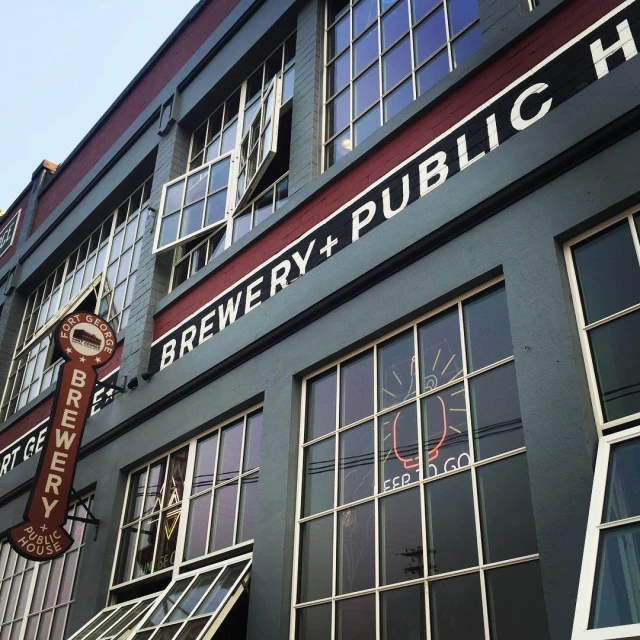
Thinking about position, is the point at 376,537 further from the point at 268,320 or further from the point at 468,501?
the point at 268,320

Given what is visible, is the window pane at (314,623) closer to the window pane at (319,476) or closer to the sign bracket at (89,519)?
the window pane at (319,476)

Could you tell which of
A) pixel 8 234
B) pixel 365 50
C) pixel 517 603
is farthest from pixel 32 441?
pixel 517 603

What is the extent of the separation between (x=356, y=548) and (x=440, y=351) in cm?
159

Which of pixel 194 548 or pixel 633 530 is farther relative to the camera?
pixel 194 548

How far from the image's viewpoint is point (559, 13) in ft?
19.8

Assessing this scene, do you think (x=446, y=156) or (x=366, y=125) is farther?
(x=366, y=125)

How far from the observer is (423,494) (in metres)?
5.39

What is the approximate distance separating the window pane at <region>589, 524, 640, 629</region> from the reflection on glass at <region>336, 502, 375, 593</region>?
6.95ft

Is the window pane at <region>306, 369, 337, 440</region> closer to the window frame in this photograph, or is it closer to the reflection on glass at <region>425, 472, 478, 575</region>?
the window frame

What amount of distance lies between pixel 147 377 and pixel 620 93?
6074 millimetres

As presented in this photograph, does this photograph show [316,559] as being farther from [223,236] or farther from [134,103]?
[134,103]

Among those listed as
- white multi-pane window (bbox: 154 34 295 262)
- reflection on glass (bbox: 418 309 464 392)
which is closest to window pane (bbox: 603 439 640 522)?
reflection on glass (bbox: 418 309 464 392)

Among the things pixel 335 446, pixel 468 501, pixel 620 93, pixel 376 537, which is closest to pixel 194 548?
pixel 335 446

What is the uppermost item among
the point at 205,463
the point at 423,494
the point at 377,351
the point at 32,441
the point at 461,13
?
the point at 461,13
